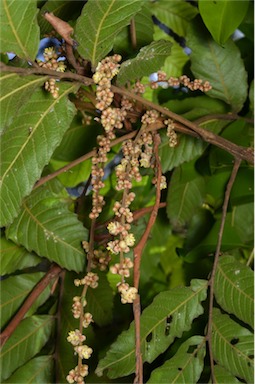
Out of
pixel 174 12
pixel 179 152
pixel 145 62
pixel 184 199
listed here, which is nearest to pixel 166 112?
pixel 145 62

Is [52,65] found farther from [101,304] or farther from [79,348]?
[101,304]

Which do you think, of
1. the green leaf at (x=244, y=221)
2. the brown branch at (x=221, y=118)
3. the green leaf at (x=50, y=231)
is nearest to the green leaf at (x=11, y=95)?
the green leaf at (x=50, y=231)

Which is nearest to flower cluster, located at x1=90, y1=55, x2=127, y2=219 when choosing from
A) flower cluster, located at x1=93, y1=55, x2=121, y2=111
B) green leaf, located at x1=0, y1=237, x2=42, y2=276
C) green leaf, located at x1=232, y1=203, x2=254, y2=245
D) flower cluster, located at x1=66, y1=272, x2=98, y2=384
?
flower cluster, located at x1=93, y1=55, x2=121, y2=111

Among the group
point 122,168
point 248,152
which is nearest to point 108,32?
point 122,168

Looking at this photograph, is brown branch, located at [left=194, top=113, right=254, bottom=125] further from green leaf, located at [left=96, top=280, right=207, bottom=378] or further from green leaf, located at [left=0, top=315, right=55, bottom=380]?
green leaf, located at [left=0, top=315, right=55, bottom=380]

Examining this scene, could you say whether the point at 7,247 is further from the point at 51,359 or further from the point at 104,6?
the point at 104,6

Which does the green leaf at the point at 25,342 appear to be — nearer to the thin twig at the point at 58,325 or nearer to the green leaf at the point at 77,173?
the thin twig at the point at 58,325

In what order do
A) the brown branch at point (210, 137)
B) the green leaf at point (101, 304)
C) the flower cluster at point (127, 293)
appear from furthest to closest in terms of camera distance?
the green leaf at point (101, 304)
the brown branch at point (210, 137)
the flower cluster at point (127, 293)
